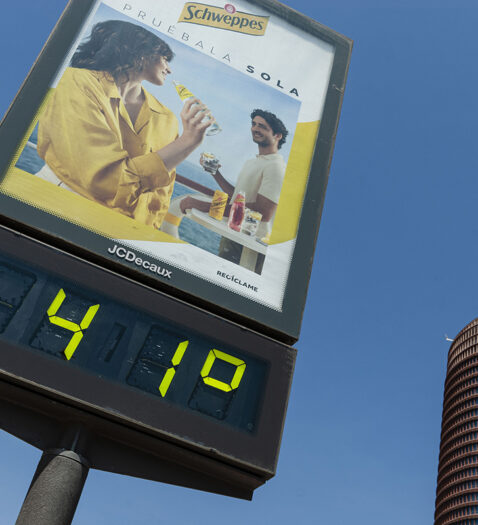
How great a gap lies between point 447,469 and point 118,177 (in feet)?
305

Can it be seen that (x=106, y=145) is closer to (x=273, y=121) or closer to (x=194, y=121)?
(x=194, y=121)

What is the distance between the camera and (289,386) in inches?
231

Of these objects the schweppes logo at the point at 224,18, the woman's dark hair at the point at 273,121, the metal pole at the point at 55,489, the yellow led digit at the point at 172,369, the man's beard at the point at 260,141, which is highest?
the schweppes logo at the point at 224,18

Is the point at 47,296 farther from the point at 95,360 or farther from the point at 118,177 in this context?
the point at 118,177

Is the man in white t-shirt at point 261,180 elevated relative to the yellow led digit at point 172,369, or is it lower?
elevated

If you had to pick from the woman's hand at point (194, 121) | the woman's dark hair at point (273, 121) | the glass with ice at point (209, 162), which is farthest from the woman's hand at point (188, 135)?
the woman's dark hair at point (273, 121)

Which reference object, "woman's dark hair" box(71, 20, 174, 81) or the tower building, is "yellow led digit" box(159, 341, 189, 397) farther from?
the tower building

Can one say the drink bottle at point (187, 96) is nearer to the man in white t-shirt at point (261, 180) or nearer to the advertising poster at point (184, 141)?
the advertising poster at point (184, 141)

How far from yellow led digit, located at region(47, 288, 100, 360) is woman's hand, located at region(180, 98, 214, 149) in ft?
9.55

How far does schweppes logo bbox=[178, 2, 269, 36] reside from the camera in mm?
8648

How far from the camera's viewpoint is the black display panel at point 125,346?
516cm

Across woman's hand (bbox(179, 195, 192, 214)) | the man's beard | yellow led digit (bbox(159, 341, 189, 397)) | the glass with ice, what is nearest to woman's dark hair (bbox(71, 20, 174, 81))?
the glass with ice

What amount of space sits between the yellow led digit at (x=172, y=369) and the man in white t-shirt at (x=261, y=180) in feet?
4.95

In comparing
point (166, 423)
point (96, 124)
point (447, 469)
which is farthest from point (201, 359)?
point (447, 469)
